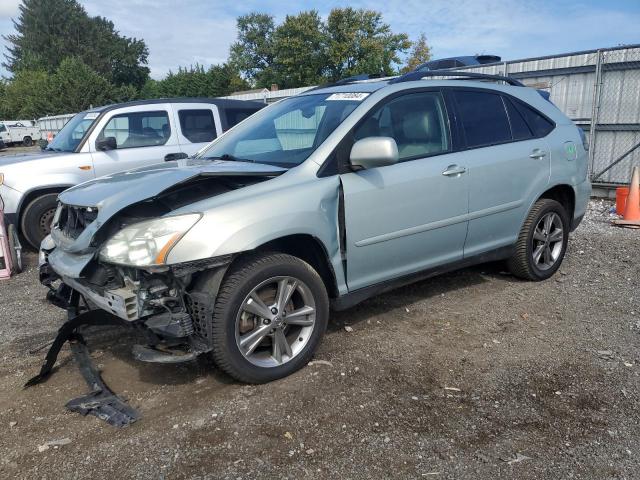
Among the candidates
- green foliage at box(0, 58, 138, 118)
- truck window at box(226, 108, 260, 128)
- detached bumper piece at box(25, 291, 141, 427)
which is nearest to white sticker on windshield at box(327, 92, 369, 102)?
detached bumper piece at box(25, 291, 141, 427)

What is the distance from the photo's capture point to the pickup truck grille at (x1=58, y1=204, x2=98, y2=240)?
323 cm

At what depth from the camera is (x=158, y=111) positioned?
7316 mm

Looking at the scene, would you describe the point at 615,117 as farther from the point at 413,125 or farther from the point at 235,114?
the point at 413,125

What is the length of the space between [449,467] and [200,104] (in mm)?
6393

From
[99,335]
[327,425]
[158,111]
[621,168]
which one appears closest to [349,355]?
[327,425]

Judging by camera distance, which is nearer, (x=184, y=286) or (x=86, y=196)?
(x=184, y=286)

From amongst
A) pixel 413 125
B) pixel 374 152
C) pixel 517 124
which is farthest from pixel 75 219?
pixel 517 124

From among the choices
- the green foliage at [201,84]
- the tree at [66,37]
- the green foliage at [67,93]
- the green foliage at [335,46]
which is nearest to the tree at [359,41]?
the green foliage at [335,46]

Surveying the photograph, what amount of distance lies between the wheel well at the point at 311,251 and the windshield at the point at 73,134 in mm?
4814

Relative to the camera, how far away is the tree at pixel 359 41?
5084cm

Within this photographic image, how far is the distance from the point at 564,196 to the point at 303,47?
164 ft

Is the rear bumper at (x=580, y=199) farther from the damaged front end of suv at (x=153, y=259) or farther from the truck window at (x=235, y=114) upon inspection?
the truck window at (x=235, y=114)

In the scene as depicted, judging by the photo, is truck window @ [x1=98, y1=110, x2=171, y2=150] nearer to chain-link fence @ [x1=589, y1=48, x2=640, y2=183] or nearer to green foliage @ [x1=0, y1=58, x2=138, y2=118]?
chain-link fence @ [x1=589, y1=48, x2=640, y2=183]

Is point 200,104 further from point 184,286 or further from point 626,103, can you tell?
point 626,103
